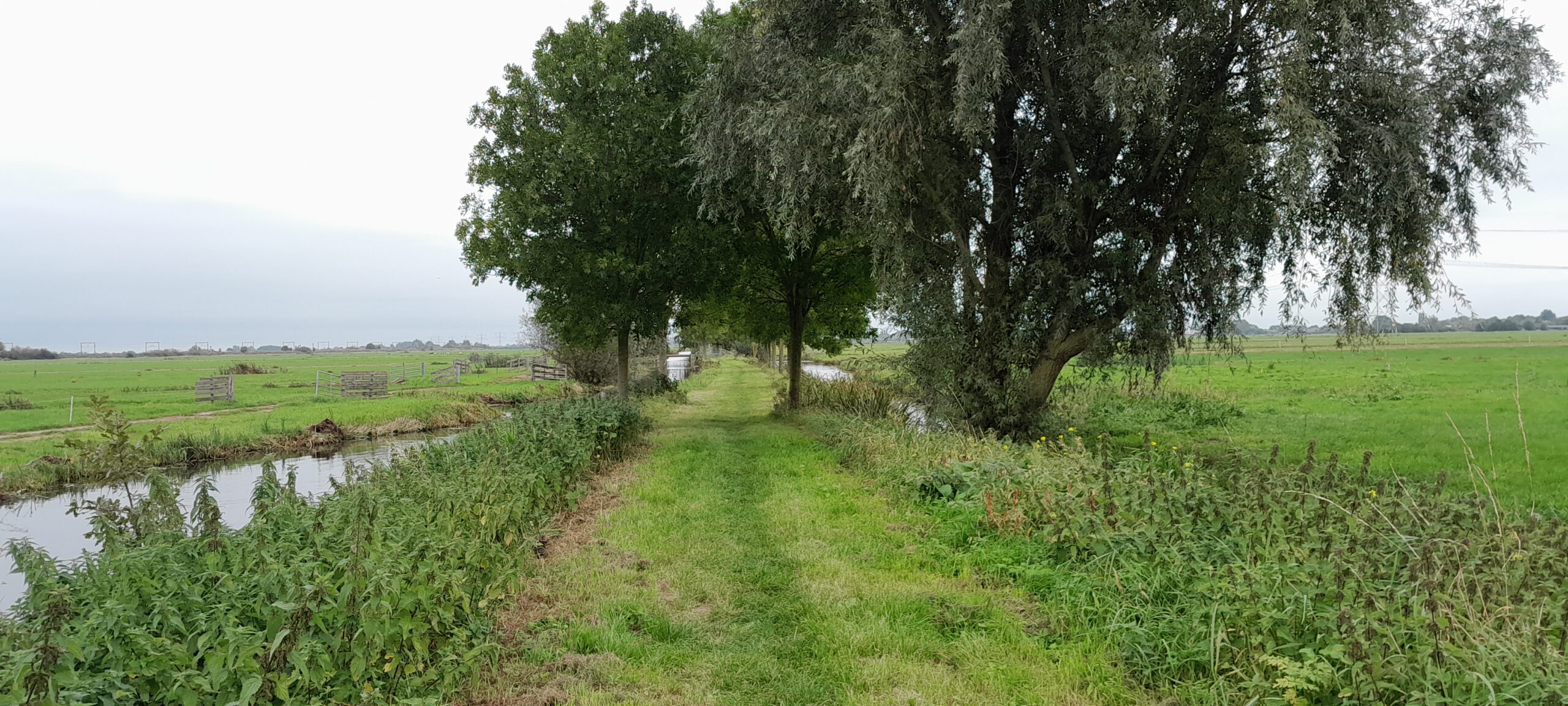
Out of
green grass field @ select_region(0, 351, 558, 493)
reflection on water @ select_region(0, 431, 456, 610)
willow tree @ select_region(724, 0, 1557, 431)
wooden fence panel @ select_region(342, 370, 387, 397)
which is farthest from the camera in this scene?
wooden fence panel @ select_region(342, 370, 387, 397)

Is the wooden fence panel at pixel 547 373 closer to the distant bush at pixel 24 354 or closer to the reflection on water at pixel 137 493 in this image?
the reflection on water at pixel 137 493

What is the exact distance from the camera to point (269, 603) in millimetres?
3969

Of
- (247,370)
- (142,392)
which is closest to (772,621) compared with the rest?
(142,392)

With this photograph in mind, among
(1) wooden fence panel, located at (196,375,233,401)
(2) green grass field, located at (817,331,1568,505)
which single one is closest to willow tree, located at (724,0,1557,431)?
(2) green grass field, located at (817,331,1568,505)

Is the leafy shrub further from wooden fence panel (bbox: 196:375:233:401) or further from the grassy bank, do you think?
the grassy bank

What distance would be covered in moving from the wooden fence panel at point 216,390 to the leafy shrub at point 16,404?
4962mm

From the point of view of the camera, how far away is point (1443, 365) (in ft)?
130

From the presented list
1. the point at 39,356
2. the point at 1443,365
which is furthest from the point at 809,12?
the point at 39,356

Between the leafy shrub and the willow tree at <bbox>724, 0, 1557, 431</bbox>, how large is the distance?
1289 inches

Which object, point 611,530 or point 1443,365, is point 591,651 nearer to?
point 611,530

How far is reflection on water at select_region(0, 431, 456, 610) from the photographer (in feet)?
28.3

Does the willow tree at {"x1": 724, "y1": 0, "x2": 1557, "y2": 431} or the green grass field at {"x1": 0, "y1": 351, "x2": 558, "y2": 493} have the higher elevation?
the willow tree at {"x1": 724, "y1": 0, "x2": 1557, "y2": 431}

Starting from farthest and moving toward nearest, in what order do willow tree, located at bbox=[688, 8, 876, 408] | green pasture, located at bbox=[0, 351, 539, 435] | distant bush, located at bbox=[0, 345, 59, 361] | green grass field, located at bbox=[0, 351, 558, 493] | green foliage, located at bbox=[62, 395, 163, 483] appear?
distant bush, located at bbox=[0, 345, 59, 361]
green pasture, located at bbox=[0, 351, 539, 435]
green grass field, located at bbox=[0, 351, 558, 493]
willow tree, located at bbox=[688, 8, 876, 408]
green foliage, located at bbox=[62, 395, 163, 483]

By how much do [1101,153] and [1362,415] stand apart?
12472 mm
